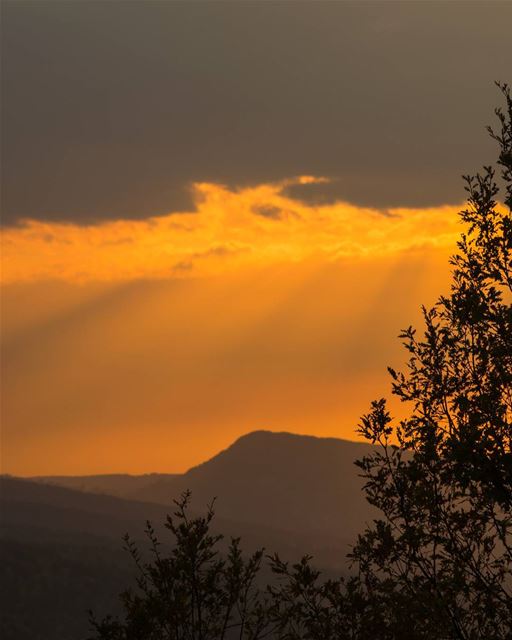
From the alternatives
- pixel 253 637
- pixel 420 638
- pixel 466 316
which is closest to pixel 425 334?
pixel 466 316

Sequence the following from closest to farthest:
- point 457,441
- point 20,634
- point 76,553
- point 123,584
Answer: point 457,441 < point 20,634 < point 123,584 < point 76,553

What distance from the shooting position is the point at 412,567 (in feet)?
67.9

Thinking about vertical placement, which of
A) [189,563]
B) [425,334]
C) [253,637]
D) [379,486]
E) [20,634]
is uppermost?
[425,334]

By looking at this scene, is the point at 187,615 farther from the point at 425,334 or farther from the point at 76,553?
the point at 76,553

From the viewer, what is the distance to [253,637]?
2273 cm

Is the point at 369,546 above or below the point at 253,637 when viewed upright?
above

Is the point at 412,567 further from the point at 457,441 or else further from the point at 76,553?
the point at 76,553

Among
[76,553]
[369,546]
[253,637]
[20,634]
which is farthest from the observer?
[76,553]

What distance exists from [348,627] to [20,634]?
129212 mm

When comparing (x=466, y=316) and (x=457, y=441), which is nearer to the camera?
(x=457, y=441)

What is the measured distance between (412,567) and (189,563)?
207 inches

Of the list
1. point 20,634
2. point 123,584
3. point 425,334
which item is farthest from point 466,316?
point 123,584

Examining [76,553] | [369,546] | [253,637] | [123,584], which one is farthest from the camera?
[76,553]

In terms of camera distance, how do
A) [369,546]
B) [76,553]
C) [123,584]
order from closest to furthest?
[369,546]
[123,584]
[76,553]
